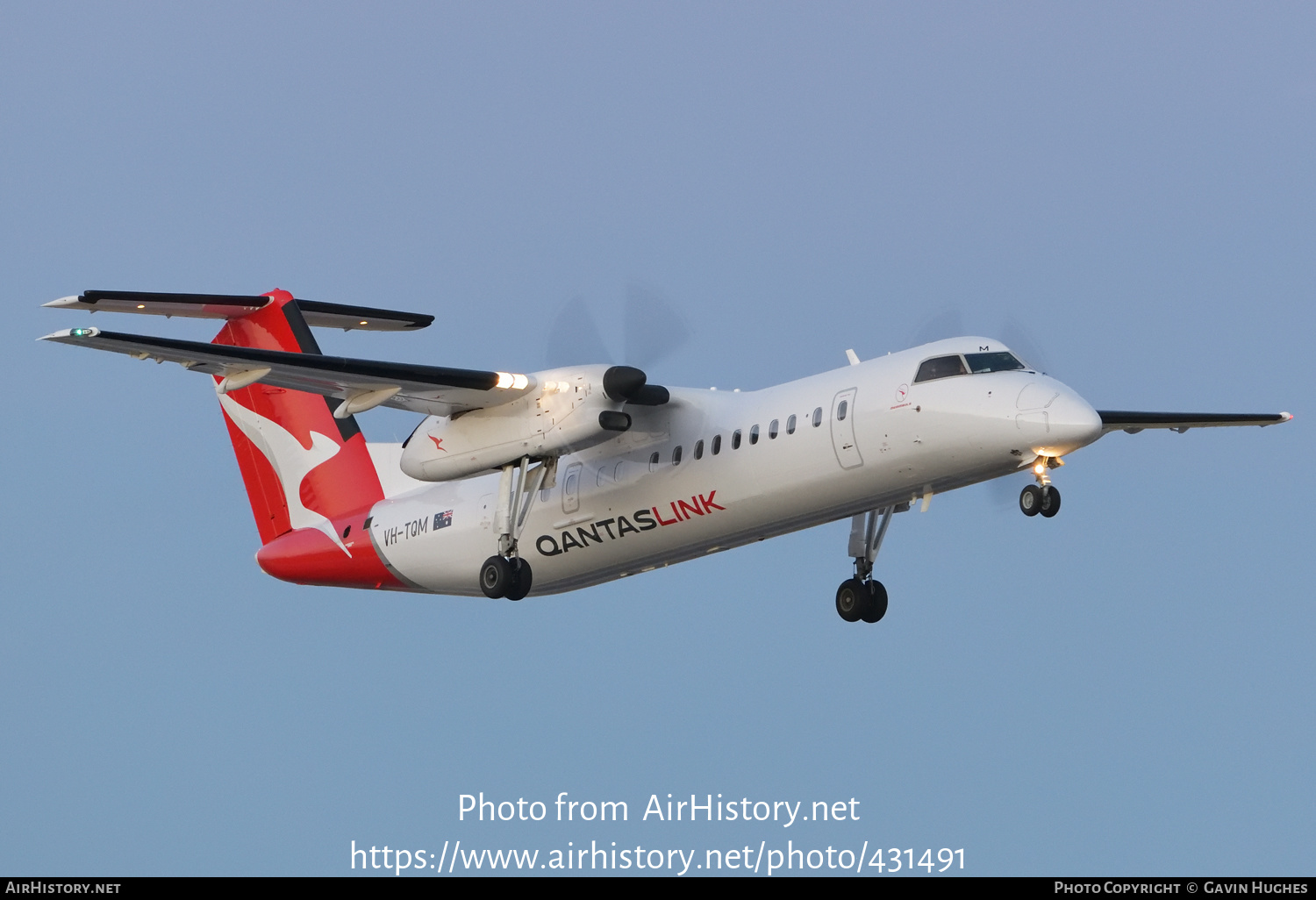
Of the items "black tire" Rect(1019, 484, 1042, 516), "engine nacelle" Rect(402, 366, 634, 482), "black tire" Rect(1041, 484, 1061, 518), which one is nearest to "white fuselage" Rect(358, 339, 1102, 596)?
"black tire" Rect(1019, 484, 1042, 516)

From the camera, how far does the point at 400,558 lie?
21906 millimetres

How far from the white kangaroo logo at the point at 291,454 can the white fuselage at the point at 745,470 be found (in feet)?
4.93

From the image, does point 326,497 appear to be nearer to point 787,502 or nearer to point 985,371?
point 787,502

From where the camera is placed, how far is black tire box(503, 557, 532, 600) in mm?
20172

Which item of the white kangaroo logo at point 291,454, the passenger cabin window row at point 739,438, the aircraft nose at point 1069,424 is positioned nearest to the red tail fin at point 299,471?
the white kangaroo logo at point 291,454

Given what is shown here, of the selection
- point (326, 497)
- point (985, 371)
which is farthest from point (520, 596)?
point (985, 371)

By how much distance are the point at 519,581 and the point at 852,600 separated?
4.11 m

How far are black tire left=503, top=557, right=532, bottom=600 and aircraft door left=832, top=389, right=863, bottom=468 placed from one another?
13.7 ft

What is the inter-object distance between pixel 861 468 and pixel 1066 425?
2.28m

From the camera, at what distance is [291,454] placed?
2381cm

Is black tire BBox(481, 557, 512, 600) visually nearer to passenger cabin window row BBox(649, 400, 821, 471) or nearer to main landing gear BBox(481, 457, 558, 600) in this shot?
main landing gear BBox(481, 457, 558, 600)

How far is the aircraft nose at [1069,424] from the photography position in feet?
54.9

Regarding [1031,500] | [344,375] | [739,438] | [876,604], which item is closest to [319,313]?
[344,375]

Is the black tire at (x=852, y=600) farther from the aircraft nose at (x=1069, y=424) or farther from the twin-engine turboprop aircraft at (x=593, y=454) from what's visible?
the aircraft nose at (x=1069, y=424)
